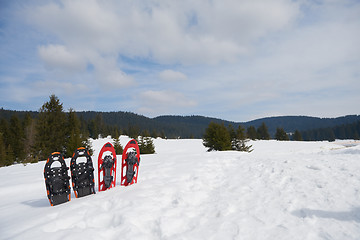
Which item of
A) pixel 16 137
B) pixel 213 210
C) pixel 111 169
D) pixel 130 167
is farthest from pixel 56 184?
pixel 16 137

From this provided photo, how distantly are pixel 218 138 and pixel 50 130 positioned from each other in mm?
18877

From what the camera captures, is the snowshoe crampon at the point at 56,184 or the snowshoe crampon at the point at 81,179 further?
the snowshoe crampon at the point at 81,179

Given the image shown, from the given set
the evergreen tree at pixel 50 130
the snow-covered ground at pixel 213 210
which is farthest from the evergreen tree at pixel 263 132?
the snow-covered ground at pixel 213 210

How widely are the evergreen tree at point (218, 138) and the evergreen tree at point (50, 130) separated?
1702 centimetres

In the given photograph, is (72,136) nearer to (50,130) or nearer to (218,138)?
(50,130)

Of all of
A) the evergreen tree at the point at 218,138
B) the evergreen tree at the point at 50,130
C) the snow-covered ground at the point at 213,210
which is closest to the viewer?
the snow-covered ground at the point at 213,210

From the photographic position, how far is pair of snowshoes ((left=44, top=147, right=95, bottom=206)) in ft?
16.9

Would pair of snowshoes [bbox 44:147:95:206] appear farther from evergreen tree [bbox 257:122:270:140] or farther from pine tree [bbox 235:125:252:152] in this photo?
evergreen tree [bbox 257:122:270:140]

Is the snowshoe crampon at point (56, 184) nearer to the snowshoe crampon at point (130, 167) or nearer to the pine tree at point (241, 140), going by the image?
the snowshoe crampon at point (130, 167)

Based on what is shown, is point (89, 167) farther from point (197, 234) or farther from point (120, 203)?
point (197, 234)

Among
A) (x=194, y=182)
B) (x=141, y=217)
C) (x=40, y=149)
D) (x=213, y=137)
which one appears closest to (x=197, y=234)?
(x=141, y=217)

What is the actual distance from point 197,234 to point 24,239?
2.90m

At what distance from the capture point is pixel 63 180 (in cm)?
535

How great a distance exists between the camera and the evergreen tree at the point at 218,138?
2217 cm
